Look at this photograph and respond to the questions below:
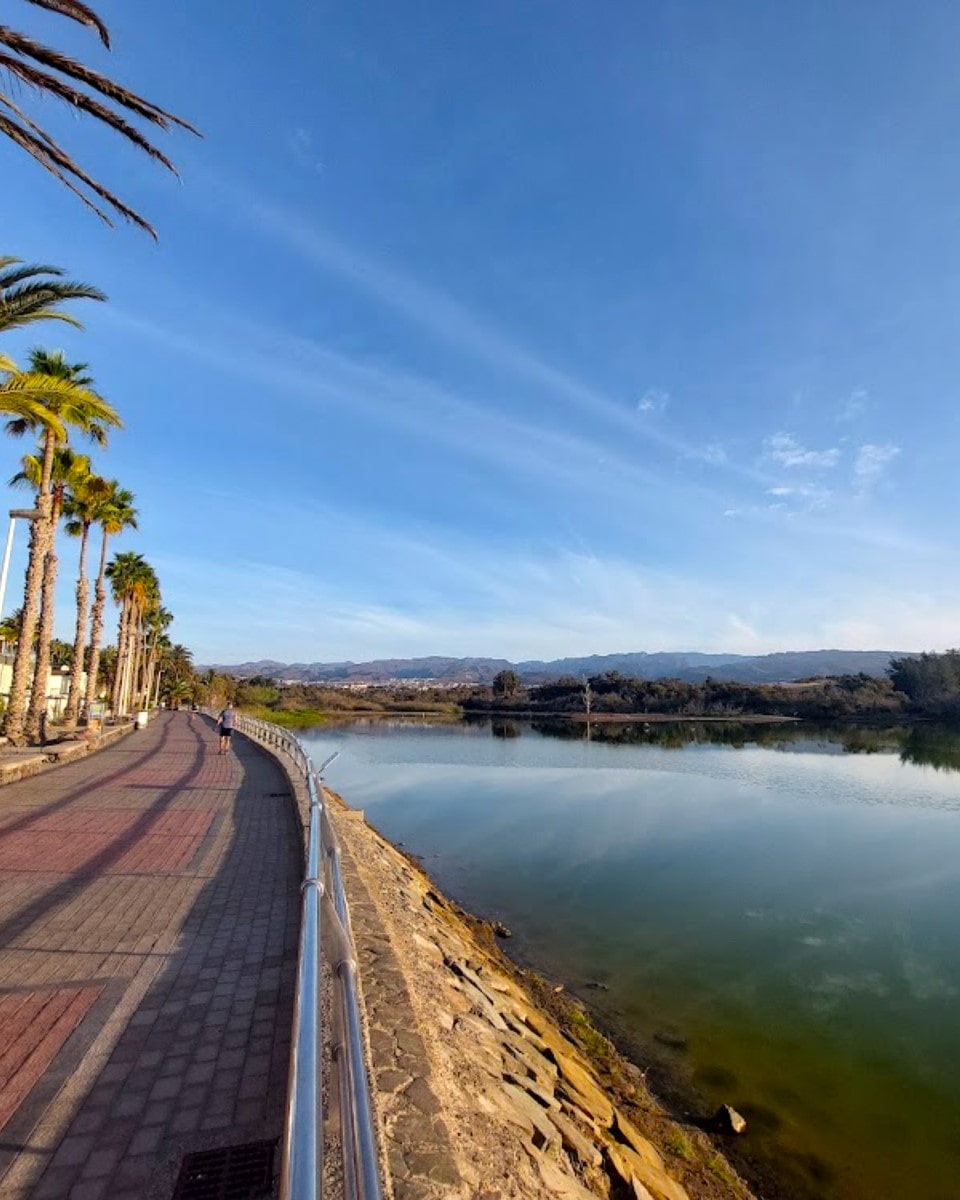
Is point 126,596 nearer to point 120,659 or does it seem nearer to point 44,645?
point 120,659

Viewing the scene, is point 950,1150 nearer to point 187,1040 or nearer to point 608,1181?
point 608,1181

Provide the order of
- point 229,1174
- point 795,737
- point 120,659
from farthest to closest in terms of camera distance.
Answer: point 795,737
point 120,659
point 229,1174

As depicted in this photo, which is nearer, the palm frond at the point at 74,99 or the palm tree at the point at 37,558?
the palm frond at the point at 74,99

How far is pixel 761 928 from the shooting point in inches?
513

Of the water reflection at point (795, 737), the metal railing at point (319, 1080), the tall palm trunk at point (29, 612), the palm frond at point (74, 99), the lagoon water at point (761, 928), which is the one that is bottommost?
the lagoon water at point (761, 928)

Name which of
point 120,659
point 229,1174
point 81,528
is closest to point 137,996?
point 229,1174

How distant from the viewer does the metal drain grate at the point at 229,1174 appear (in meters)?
2.93

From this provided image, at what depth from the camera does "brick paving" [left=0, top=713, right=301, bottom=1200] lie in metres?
3.28

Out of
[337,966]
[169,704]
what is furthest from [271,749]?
[169,704]

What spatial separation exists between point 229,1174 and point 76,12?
28.6 feet

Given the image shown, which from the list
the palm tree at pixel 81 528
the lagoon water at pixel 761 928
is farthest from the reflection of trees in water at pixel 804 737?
the palm tree at pixel 81 528

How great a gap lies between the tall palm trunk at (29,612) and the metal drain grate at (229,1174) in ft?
60.0

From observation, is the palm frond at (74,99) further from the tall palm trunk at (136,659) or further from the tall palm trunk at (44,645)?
the tall palm trunk at (136,659)

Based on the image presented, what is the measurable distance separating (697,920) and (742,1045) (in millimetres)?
4545
